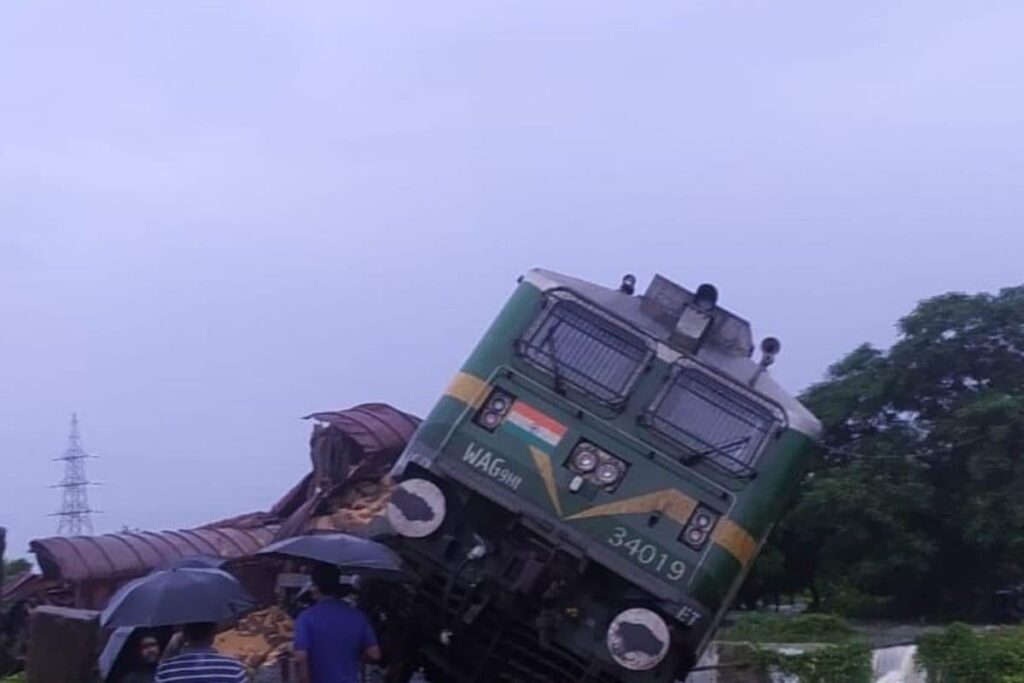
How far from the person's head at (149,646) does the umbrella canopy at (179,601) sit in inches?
8.9

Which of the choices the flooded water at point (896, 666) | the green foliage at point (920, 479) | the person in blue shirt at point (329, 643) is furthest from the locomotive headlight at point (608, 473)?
the green foliage at point (920, 479)

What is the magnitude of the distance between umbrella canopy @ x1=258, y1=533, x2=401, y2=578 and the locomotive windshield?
225 cm

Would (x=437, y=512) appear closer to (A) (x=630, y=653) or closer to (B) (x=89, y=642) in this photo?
(A) (x=630, y=653)

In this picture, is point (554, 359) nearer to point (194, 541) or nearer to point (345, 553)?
point (345, 553)

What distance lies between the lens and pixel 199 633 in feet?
20.8

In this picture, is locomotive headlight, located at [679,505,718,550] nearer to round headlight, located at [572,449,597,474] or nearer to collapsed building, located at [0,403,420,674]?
round headlight, located at [572,449,597,474]

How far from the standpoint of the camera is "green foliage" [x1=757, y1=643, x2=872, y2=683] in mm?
12469

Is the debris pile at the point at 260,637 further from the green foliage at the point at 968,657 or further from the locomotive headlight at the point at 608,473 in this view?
the green foliage at the point at 968,657

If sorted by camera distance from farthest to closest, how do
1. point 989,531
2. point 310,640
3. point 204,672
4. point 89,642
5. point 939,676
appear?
1. point 989,531
2. point 939,676
3. point 310,640
4. point 89,642
5. point 204,672

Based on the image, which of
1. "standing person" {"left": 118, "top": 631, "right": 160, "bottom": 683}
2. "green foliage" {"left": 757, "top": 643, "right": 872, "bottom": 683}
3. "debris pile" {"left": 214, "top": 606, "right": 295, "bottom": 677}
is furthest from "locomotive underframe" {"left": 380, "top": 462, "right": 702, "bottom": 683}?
"standing person" {"left": 118, "top": 631, "right": 160, "bottom": 683}

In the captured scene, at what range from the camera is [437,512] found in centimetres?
1004

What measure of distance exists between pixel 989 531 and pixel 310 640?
1746 centimetres

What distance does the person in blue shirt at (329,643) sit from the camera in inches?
302

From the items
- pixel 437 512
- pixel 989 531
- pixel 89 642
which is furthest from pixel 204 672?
pixel 989 531
